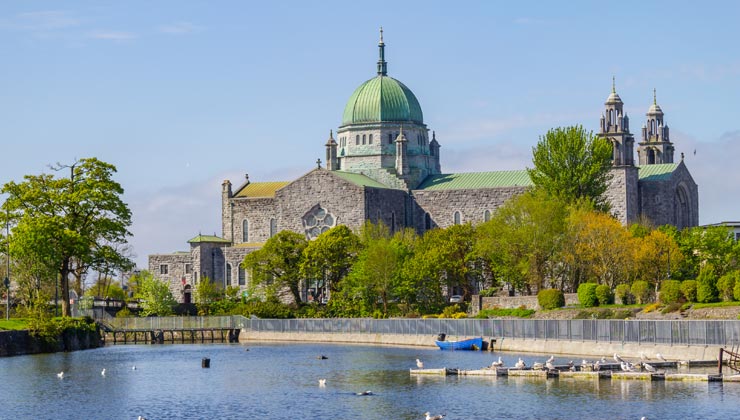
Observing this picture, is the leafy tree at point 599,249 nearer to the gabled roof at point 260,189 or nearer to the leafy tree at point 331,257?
the leafy tree at point 331,257

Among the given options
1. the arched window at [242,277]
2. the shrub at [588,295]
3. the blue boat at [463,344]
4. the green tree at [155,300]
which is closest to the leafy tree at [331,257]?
the green tree at [155,300]

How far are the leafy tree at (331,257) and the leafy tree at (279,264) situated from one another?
1.16 m

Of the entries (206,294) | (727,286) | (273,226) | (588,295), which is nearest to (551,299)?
(588,295)

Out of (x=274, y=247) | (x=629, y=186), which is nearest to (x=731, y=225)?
(x=629, y=186)

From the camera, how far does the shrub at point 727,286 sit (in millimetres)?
92125

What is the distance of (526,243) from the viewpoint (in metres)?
112

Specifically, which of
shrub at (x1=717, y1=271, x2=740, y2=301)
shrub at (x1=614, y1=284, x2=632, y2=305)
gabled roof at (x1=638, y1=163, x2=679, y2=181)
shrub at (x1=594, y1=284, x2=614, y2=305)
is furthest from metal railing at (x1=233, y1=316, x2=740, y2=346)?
gabled roof at (x1=638, y1=163, x2=679, y2=181)

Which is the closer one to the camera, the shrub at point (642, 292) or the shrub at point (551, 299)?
the shrub at point (642, 292)

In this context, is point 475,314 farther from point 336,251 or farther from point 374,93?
point 374,93

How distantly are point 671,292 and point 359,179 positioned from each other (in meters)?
48.7

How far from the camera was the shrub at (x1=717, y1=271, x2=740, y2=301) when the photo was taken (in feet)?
302

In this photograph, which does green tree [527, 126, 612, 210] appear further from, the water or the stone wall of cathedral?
the water

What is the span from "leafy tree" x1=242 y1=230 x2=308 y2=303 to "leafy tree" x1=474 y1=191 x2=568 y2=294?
53.5 ft

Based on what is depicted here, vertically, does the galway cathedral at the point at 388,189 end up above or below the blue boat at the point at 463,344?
above
